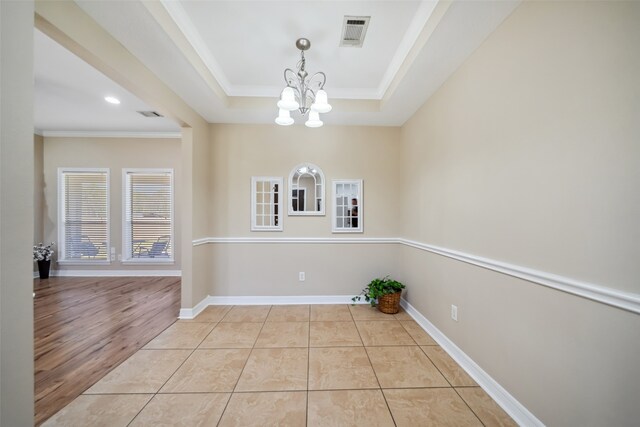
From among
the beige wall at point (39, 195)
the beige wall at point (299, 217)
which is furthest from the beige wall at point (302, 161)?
the beige wall at point (39, 195)

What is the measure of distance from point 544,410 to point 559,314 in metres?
0.56

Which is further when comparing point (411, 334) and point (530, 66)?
point (411, 334)

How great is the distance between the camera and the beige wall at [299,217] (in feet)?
11.6

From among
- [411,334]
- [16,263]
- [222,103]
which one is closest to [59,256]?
[222,103]

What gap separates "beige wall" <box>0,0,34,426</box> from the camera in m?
0.76

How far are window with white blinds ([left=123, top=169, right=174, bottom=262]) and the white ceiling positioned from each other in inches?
63.5

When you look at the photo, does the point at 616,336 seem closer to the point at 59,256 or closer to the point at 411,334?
the point at 411,334

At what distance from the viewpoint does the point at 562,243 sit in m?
1.28

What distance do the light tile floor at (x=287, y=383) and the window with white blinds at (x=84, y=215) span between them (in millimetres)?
3439

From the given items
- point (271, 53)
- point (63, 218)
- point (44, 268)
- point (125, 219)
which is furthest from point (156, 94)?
point (44, 268)

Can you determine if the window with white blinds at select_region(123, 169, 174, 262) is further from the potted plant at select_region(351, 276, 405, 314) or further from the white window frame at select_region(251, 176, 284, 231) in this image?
the potted plant at select_region(351, 276, 405, 314)

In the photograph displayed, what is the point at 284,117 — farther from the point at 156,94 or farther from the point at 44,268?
the point at 44,268

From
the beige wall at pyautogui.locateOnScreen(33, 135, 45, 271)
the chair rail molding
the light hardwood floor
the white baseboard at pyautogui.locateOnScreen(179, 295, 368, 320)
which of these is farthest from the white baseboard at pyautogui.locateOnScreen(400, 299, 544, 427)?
the beige wall at pyautogui.locateOnScreen(33, 135, 45, 271)

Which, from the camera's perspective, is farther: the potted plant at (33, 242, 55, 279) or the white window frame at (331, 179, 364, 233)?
the potted plant at (33, 242, 55, 279)
